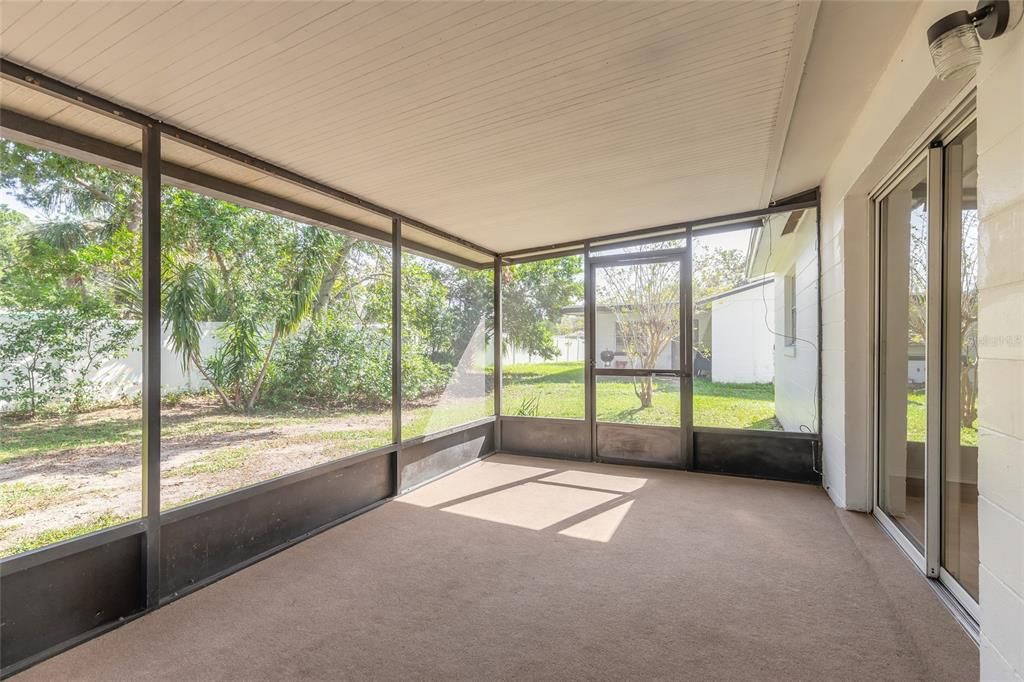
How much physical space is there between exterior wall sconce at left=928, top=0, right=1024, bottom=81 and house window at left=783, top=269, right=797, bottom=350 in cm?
322

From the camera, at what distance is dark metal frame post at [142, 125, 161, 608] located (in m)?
2.20

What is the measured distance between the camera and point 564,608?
217cm

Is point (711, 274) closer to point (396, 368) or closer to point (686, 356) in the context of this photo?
point (686, 356)

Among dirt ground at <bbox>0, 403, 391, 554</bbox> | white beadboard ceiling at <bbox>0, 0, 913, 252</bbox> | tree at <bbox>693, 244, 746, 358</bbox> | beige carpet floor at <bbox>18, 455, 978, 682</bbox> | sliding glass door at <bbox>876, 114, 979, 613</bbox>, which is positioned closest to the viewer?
white beadboard ceiling at <bbox>0, 0, 913, 252</bbox>

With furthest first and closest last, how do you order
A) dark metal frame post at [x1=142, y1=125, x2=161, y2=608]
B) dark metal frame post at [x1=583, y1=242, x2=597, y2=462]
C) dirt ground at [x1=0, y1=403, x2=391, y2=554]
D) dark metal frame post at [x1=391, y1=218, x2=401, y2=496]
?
dark metal frame post at [x1=583, y1=242, x2=597, y2=462], dark metal frame post at [x1=391, y1=218, x2=401, y2=496], dirt ground at [x1=0, y1=403, x2=391, y2=554], dark metal frame post at [x1=142, y1=125, x2=161, y2=608]

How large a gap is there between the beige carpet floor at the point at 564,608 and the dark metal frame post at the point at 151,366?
0.29 meters

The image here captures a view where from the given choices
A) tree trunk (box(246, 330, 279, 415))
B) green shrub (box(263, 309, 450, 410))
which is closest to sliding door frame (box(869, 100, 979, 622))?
green shrub (box(263, 309, 450, 410))

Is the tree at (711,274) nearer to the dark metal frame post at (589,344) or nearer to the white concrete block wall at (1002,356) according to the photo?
the dark metal frame post at (589,344)

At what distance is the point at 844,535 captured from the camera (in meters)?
A: 2.94

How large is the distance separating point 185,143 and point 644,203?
3.26m

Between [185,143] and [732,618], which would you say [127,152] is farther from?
[732,618]

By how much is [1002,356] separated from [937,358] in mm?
1066

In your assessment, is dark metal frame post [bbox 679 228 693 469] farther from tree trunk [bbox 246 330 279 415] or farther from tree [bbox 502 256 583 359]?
tree trunk [bbox 246 330 279 415]

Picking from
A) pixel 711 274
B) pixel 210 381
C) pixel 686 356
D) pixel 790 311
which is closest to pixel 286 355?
pixel 210 381
